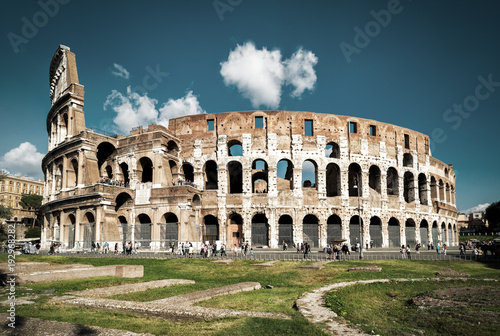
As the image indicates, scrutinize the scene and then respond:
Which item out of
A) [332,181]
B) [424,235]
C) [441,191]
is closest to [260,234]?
[332,181]

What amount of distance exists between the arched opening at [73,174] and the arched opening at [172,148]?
31.6 ft

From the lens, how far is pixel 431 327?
735 cm

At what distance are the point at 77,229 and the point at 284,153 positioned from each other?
21352mm

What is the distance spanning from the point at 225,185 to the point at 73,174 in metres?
16.3

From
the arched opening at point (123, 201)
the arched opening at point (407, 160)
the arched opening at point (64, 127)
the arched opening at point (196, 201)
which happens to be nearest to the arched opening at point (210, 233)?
the arched opening at point (196, 201)

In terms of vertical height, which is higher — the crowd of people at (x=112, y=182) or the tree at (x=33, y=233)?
the crowd of people at (x=112, y=182)

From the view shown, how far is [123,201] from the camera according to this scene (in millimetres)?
36500

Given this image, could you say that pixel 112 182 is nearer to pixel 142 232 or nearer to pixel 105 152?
pixel 142 232

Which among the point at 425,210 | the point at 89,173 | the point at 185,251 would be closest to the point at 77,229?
the point at 89,173

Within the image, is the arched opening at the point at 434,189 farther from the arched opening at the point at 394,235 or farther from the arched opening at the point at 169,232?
the arched opening at the point at 169,232

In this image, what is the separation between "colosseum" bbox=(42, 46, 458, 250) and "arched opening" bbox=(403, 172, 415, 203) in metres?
0.38

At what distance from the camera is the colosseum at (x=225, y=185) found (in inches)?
1342

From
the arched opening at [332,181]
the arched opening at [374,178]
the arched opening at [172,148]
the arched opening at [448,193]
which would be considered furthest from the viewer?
the arched opening at [448,193]

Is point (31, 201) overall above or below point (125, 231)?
above
